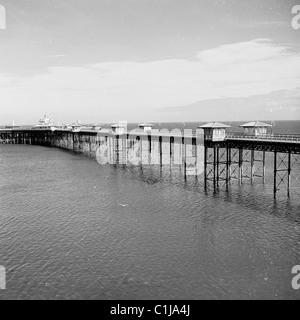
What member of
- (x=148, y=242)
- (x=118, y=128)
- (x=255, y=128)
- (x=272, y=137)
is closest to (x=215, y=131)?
(x=255, y=128)

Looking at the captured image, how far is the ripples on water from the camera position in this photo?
1914 centimetres

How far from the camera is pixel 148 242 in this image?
25.4 metres

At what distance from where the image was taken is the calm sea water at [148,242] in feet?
62.8

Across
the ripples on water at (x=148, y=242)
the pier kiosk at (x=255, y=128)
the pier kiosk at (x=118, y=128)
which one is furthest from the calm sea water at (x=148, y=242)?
the pier kiosk at (x=118, y=128)

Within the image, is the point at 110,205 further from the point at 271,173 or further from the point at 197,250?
the point at 271,173

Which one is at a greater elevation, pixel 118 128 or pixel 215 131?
pixel 118 128

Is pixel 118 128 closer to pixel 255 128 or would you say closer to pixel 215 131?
pixel 215 131

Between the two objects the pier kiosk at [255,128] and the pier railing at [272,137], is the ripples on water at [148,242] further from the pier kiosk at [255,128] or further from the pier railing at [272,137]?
the pier kiosk at [255,128]

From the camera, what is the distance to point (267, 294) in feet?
59.7

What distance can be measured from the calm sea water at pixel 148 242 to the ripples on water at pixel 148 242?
0.07 metres

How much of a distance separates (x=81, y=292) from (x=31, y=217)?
15.4 meters

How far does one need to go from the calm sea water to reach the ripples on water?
7 cm

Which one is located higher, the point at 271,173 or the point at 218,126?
the point at 218,126
